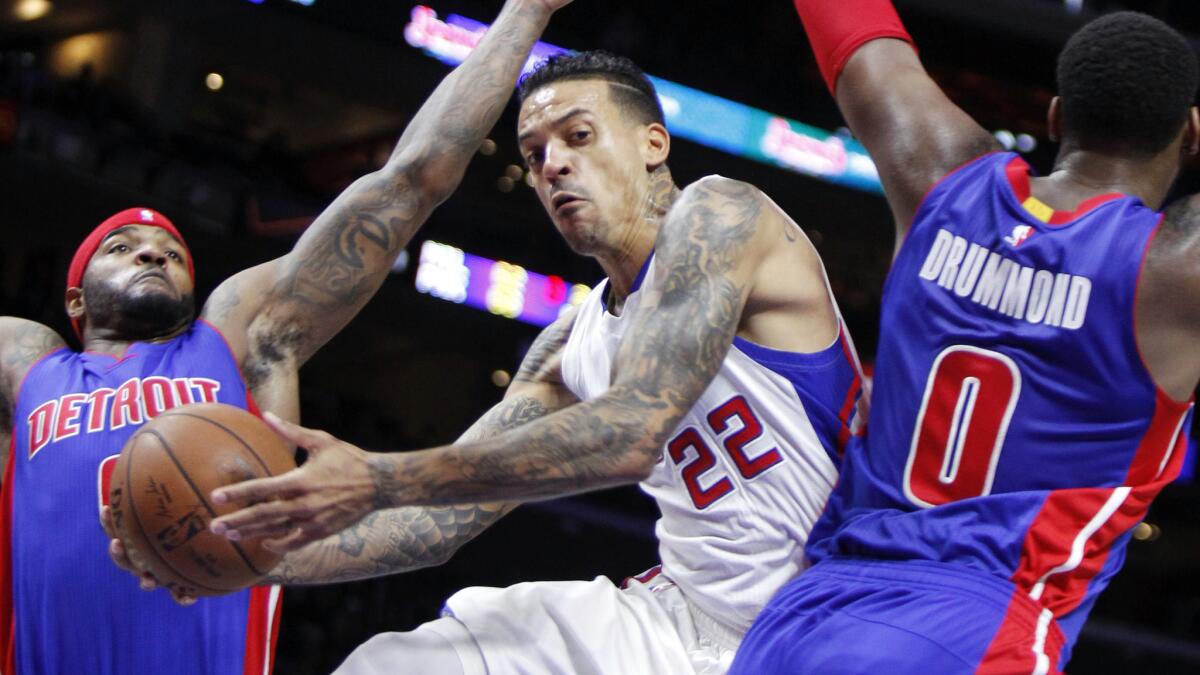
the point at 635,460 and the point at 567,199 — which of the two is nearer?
the point at 635,460

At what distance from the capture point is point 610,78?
3.40m

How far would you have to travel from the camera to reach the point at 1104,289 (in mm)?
2260

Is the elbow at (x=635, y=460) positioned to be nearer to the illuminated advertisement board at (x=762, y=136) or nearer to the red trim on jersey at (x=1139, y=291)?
the red trim on jersey at (x=1139, y=291)

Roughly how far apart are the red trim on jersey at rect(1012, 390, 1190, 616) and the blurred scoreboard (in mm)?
12177

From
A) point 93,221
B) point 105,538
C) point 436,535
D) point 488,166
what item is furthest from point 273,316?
point 488,166

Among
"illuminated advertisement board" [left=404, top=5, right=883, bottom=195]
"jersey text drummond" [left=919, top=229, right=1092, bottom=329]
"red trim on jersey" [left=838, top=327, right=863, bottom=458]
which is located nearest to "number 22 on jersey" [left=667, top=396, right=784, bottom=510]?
"red trim on jersey" [left=838, top=327, right=863, bottom=458]

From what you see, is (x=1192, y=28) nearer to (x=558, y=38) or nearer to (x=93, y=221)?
(x=558, y=38)

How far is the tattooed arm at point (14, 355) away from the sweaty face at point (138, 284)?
16 cm

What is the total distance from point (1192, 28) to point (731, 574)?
15903mm

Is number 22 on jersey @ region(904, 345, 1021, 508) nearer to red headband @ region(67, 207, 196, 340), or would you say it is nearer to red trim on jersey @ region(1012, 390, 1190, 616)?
red trim on jersey @ region(1012, 390, 1190, 616)

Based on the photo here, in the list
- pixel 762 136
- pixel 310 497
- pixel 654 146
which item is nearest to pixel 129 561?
pixel 310 497

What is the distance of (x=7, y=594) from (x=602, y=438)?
2.25m

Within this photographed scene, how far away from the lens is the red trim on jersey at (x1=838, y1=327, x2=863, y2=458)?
9.35 feet

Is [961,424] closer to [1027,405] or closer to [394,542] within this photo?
[1027,405]
